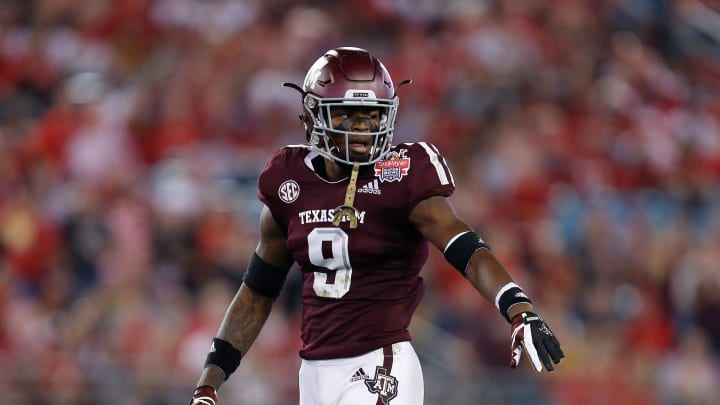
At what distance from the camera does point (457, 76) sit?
10.4 m

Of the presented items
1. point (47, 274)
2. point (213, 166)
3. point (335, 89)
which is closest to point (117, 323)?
point (47, 274)

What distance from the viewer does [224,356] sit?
4.67 meters

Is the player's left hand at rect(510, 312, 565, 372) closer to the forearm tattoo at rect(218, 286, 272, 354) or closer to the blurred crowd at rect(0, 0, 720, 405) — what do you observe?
the forearm tattoo at rect(218, 286, 272, 354)

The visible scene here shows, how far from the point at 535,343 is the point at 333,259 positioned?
3.12 feet

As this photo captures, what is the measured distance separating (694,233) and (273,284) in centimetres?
492

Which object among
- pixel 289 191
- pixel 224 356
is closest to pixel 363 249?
pixel 289 191

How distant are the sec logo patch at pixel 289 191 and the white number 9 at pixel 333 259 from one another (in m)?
0.17

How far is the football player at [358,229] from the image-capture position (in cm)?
430

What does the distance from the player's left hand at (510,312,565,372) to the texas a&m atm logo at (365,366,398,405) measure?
0.66m

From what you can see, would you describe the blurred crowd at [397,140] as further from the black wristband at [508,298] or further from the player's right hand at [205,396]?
the black wristband at [508,298]

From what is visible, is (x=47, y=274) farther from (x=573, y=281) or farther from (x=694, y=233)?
(x=694, y=233)

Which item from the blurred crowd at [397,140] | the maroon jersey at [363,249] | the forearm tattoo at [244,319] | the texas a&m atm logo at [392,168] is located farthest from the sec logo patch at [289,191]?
the blurred crowd at [397,140]

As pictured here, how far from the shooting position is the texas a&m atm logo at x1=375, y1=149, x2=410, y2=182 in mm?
4324

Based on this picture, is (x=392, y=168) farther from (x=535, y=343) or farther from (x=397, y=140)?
(x=397, y=140)
